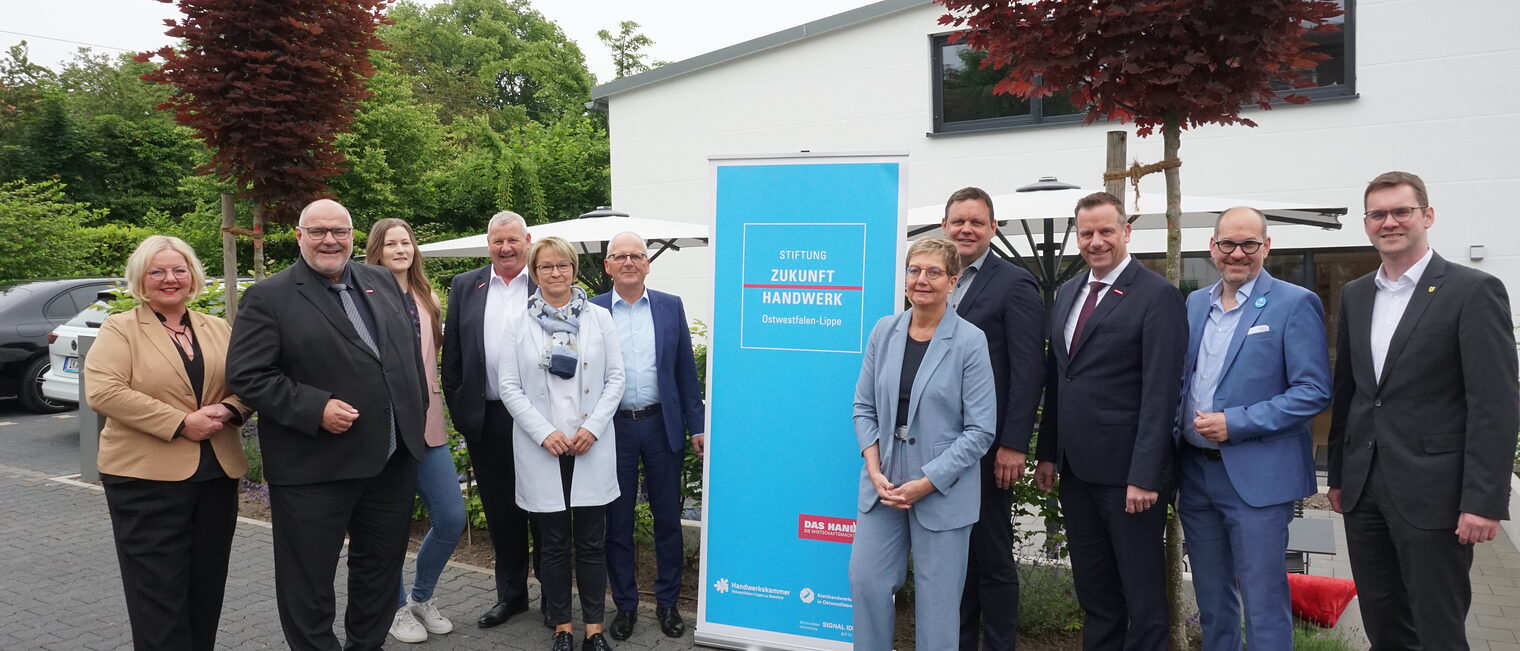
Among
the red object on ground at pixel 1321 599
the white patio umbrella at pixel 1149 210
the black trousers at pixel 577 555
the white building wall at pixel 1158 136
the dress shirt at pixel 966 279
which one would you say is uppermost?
the white building wall at pixel 1158 136

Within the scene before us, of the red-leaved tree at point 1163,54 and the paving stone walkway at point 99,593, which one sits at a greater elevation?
the red-leaved tree at point 1163,54

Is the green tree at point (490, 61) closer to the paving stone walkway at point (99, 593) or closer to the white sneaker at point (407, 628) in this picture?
the paving stone walkway at point (99, 593)

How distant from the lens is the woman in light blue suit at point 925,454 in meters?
3.50

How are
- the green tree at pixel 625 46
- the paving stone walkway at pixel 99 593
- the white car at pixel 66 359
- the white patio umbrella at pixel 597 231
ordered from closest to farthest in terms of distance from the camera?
the paving stone walkway at pixel 99 593 → the white patio umbrella at pixel 597 231 → the white car at pixel 66 359 → the green tree at pixel 625 46

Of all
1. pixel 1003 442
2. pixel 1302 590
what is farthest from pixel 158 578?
pixel 1302 590

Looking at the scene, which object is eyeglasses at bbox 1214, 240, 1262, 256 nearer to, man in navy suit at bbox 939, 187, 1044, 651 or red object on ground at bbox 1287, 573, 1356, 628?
man in navy suit at bbox 939, 187, 1044, 651

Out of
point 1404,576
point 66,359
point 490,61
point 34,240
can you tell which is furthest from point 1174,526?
point 490,61

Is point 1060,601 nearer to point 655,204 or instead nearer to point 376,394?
point 376,394

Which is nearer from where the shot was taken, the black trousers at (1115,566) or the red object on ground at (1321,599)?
the black trousers at (1115,566)

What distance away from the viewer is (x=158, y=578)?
3.56 metres

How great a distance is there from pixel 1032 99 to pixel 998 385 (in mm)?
6998

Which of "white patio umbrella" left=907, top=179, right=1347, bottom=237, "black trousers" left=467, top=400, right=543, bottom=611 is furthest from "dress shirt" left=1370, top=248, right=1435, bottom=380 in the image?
"black trousers" left=467, top=400, right=543, bottom=611

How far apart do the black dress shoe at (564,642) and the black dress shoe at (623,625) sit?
0.89ft

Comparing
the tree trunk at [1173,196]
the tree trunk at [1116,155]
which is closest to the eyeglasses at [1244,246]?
the tree trunk at [1173,196]
